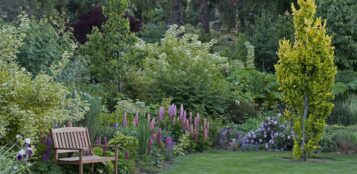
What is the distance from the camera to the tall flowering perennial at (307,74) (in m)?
11.7

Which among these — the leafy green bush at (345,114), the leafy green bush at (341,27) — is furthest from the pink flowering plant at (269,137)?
the leafy green bush at (341,27)

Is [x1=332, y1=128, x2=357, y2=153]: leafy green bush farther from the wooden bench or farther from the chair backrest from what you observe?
the chair backrest

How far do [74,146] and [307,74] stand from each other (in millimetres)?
4606

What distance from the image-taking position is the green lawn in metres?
10.7

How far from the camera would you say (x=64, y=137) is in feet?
31.0

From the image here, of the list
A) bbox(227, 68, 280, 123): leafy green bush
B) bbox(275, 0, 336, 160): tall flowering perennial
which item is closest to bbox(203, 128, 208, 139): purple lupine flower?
bbox(275, 0, 336, 160): tall flowering perennial

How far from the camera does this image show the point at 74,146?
9555 millimetres

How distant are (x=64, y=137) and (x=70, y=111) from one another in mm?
390

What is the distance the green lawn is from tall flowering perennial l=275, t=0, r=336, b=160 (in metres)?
0.53

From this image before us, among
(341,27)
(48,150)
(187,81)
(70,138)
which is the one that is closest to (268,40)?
(341,27)

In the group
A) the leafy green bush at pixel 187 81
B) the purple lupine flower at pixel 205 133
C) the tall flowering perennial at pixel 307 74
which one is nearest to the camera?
the tall flowering perennial at pixel 307 74

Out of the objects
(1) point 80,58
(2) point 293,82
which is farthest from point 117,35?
(2) point 293,82

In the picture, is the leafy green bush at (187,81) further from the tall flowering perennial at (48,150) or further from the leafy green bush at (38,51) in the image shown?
the tall flowering perennial at (48,150)

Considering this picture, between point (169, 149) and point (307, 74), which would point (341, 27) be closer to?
point (307, 74)
